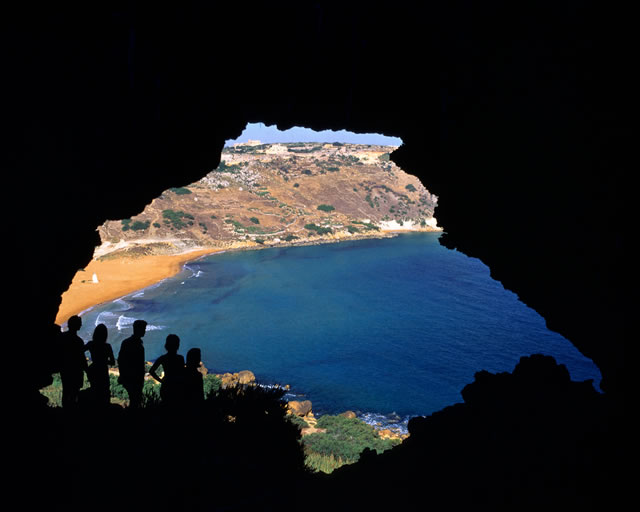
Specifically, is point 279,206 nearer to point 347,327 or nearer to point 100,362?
point 347,327

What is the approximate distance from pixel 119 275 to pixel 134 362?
120ft

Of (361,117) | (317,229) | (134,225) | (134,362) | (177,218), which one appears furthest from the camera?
(317,229)

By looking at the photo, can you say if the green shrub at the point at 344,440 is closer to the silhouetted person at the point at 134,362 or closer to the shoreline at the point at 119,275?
the silhouetted person at the point at 134,362

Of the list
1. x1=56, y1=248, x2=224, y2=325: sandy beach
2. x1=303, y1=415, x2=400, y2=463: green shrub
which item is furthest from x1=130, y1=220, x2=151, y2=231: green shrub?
x1=303, y1=415, x2=400, y2=463: green shrub

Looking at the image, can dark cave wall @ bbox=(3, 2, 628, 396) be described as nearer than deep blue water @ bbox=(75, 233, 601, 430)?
Yes

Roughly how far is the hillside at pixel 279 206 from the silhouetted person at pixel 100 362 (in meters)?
44.0

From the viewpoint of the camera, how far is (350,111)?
8.19 meters

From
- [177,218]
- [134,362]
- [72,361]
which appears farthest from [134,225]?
[134,362]

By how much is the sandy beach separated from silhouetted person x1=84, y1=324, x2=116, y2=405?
23379mm

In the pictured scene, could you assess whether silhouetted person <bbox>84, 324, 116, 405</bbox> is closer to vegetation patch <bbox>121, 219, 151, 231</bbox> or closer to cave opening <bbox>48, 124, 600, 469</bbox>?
cave opening <bbox>48, 124, 600, 469</bbox>

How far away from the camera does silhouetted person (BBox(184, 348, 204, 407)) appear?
6.58m

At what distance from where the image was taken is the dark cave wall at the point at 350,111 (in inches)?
195

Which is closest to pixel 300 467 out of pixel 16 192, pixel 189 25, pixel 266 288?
pixel 16 192

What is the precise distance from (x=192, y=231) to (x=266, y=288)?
1949cm
